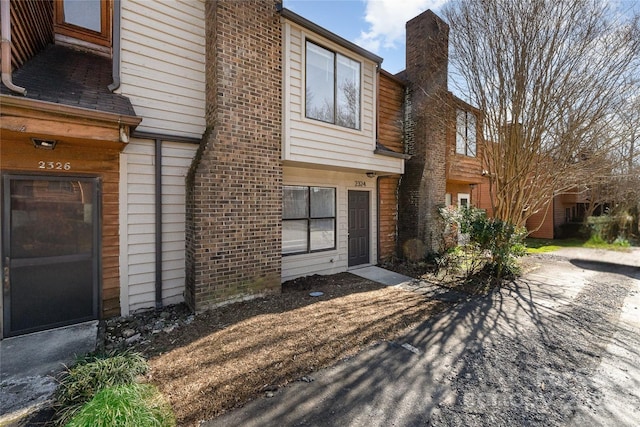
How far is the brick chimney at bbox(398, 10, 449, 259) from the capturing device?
27.9 ft

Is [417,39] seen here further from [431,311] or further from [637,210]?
[637,210]

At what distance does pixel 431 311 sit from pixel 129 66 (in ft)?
21.7

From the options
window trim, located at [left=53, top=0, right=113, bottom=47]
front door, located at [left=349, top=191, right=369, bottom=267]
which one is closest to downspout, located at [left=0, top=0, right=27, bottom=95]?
window trim, located at [left=53, top=0, right=113, bottom=47]

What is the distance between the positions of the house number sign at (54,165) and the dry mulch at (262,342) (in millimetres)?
2790

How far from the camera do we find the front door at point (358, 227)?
8094 mm

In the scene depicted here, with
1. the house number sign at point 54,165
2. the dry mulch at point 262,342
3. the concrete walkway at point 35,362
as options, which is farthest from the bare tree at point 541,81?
the concrete walkway at point 35,362

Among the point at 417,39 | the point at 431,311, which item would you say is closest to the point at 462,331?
the point at 431,311

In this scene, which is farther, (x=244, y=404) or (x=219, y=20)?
(x=219, y=20)

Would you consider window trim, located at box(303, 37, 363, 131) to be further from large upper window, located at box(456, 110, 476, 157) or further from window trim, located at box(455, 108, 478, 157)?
large upper window, located at box(456, 110, 476, 157)

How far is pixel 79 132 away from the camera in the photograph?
3.58m

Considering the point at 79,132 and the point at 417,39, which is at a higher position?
the point at 417,39

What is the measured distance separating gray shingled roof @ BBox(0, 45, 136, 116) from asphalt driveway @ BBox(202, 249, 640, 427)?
422 cm

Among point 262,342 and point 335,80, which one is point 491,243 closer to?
point 335,80

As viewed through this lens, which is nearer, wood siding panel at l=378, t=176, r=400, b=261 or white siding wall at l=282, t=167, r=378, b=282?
white siding wall at l=282, t=167, r=378, b=282
